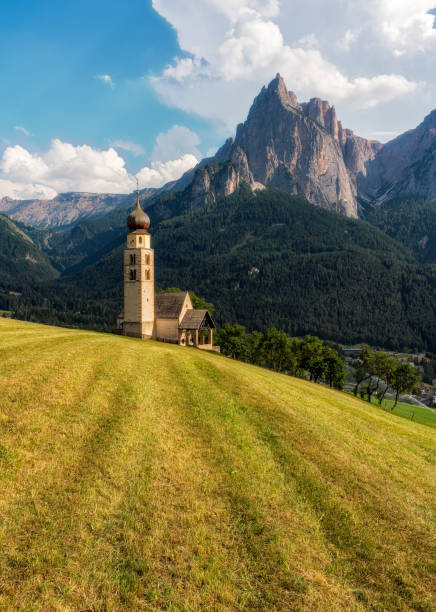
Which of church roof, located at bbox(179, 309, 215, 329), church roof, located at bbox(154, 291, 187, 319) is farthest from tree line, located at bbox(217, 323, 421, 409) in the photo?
church roof, located at bbox(154, 291, 187, 319)

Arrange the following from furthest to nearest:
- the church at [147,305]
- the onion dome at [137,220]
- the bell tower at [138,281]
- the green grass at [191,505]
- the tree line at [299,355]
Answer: the tree line at [299,355]
the onion dome at [137,220]
the church at [147,305]
the bell tower at [138,281]
the green grass at [191,505]

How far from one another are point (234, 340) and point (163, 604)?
69.0 meters

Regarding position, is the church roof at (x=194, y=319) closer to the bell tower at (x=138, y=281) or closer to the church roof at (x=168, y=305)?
the church roof at (x=168, y=305)

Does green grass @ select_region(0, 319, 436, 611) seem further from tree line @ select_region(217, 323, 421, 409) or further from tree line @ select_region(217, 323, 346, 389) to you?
tree line @ select_region(217, 323, 421, 409)

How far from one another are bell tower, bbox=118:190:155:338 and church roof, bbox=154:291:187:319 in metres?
2.40

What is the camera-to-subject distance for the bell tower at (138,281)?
53.9m

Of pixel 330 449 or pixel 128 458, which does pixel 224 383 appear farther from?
pixel 128 458

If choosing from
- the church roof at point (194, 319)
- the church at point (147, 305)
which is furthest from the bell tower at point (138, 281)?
the church roof at point (194, 319)

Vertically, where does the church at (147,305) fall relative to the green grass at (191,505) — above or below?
above

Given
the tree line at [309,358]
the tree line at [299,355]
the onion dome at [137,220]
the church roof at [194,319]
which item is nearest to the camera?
the onion dome at [137,220]

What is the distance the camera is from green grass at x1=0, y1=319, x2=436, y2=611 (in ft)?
27.2

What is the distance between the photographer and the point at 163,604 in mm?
7773

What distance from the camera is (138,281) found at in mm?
54000

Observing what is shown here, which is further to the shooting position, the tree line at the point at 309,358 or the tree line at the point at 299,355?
the tree line at the point at 309,358
